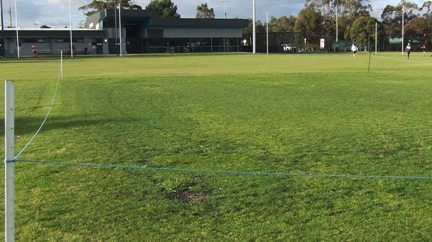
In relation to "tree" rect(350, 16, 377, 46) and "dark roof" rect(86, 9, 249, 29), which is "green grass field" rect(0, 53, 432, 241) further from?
"tree" rect(350, 16, 377, 46)

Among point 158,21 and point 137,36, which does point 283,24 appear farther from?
point 158,21

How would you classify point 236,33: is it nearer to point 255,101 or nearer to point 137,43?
point 137,43

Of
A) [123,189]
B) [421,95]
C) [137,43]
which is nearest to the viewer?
[123,189]

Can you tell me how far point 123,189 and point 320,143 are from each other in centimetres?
448

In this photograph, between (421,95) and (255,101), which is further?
(421,95)

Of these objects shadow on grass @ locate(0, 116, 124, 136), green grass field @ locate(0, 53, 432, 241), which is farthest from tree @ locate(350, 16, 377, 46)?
shadow on grass @ locate(0, 116, 124, 136)

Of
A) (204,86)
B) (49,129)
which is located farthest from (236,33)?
Answer: (49,129)

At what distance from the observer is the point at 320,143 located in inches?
405

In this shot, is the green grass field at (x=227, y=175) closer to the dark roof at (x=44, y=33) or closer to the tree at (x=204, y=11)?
the dark roof at (x=44, y=33)

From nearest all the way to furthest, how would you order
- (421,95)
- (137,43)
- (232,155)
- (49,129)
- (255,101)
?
(232,155) < (49,129) < (255,101) < (421,95) < (137,43)

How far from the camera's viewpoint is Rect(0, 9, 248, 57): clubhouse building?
102 meters

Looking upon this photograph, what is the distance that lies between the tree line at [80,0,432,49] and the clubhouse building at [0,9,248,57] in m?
12.4

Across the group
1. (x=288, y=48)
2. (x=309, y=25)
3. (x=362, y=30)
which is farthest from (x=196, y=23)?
(x=362, y=30)

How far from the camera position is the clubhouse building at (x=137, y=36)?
102125 millimetres
